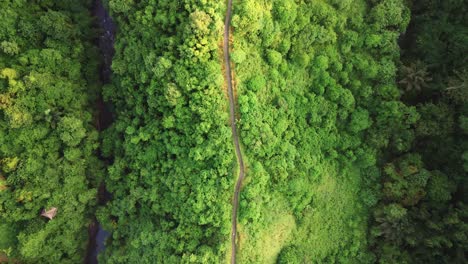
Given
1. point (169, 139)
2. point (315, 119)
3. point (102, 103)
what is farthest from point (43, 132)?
point (315, 119)

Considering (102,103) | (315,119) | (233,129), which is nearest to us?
(233,129)

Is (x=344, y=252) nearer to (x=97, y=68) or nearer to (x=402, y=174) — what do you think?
(x=402, y=174)

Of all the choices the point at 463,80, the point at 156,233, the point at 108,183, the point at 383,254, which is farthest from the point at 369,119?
Answer: the point at 108,183

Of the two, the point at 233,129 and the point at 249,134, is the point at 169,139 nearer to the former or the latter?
the point at 233,129

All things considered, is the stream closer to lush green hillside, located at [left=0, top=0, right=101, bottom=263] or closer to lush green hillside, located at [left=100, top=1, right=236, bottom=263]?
lush green hillside, located at [left=0, top=0, right=101, bottom=263]

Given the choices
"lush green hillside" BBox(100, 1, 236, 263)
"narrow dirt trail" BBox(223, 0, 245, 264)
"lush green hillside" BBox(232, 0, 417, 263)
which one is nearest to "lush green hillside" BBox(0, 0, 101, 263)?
"lush green hillside" BBox(100, 1, 236, 263)

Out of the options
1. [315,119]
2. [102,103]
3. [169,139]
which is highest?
[315,119]

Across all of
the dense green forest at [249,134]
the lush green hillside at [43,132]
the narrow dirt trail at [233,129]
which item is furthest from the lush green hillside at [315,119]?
the lush green hillside at [43,132]
